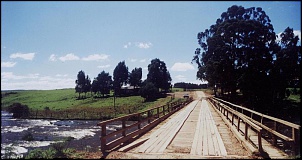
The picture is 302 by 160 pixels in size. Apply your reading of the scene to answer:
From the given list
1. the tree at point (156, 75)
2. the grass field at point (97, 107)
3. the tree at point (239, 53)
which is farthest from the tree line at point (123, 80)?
the tree at point (239, 53)

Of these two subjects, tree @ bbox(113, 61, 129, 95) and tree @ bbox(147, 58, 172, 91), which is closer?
tree @ bbox(147, 58, 172, 91)

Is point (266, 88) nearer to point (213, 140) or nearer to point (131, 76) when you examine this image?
point (213, 140)

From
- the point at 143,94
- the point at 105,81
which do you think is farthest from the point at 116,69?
the point at 143,94

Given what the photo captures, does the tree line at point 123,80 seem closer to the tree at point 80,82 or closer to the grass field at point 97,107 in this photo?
the tree at point 80,82

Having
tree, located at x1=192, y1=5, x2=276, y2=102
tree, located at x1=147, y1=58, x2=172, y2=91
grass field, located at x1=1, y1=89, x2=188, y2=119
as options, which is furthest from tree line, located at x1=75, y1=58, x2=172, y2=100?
tree, located at x1=192, y1=5, x2=276, y2=102

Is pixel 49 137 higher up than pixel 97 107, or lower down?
lower down

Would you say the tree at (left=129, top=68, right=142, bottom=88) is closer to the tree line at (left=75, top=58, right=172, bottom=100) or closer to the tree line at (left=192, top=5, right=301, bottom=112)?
the tree line at (left=75, top=58, right=172, bottom=100)

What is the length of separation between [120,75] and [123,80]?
2395mm

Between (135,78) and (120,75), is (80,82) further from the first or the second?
(135,78)

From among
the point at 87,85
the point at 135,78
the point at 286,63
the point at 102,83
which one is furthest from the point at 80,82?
the point at 286,63

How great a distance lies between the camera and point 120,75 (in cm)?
9781

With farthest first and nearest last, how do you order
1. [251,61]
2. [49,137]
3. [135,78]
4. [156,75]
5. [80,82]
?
1. [80,82]
2. [135,78]
3. [156,75]
4. [251,61]
5. [49,137]

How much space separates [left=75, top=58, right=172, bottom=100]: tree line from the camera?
86.8 meters

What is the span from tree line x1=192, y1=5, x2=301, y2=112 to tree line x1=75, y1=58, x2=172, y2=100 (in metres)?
43.5
